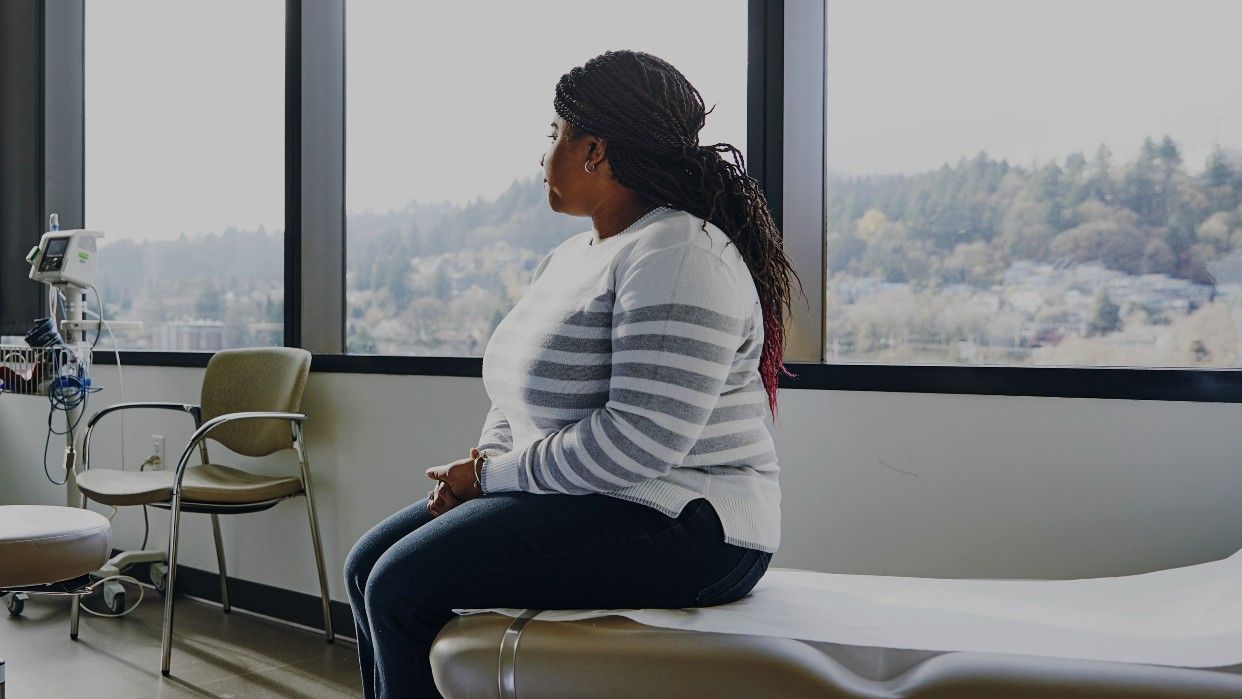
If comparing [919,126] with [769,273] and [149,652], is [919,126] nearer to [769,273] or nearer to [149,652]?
[769,273]

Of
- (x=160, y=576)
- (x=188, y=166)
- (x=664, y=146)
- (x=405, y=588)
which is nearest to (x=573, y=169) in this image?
(x=664, y=146)

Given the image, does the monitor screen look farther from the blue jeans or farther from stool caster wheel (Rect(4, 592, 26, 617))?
the blue jeans

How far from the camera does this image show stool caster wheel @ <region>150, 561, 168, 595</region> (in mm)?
3455

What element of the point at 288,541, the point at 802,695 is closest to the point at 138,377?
the point at 288,541

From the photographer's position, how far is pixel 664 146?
1.60 meters

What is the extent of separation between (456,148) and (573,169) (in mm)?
1598

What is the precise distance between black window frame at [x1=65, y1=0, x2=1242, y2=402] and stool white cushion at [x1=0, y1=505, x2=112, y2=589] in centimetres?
100

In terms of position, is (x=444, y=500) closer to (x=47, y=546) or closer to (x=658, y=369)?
(x=658, y=369)

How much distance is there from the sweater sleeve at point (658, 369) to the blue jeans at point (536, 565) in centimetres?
6

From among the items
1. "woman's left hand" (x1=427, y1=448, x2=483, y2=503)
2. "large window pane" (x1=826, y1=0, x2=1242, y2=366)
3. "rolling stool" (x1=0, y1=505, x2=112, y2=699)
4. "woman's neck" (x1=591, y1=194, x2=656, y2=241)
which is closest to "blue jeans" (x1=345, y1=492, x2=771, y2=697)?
"woman's left hand" (x1=427, y1=448, x2=483, y2=503)

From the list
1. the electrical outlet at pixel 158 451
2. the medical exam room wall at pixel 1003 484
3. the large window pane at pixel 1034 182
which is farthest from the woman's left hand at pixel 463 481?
the electrical outlet at pixel 158 451

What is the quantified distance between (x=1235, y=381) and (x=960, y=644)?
828 millimetres

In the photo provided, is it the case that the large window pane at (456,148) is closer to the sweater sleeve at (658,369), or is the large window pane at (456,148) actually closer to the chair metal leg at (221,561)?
the chair metal leg at (221,561)

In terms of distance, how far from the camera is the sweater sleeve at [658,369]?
1.40m
